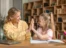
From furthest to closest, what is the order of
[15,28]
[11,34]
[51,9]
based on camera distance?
[51,9] < [15,28] < [11,34]

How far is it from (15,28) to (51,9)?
4.33 meters

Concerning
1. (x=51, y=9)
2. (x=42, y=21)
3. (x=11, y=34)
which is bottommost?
(x=11, y=34)

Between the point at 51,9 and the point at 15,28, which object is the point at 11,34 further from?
the point at 51,9

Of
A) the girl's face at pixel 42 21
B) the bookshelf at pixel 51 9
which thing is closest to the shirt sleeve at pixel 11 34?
the girl's face at pixel 42 21

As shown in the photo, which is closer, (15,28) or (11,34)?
(11,34)

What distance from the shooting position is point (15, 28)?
85.4 inches

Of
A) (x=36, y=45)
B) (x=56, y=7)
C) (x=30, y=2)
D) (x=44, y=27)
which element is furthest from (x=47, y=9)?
(x=36, y=45)

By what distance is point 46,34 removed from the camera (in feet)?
7.19

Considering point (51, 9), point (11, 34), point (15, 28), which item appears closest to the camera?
point (11, 34)

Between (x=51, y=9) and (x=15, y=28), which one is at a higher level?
(x=51, y=9)

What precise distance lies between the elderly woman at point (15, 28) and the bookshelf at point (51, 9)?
13.1ft

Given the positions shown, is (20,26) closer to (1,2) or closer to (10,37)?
(10,37)

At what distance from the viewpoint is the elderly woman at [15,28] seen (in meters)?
2.04

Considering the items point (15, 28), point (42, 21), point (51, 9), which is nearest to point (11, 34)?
point (15, 28)
